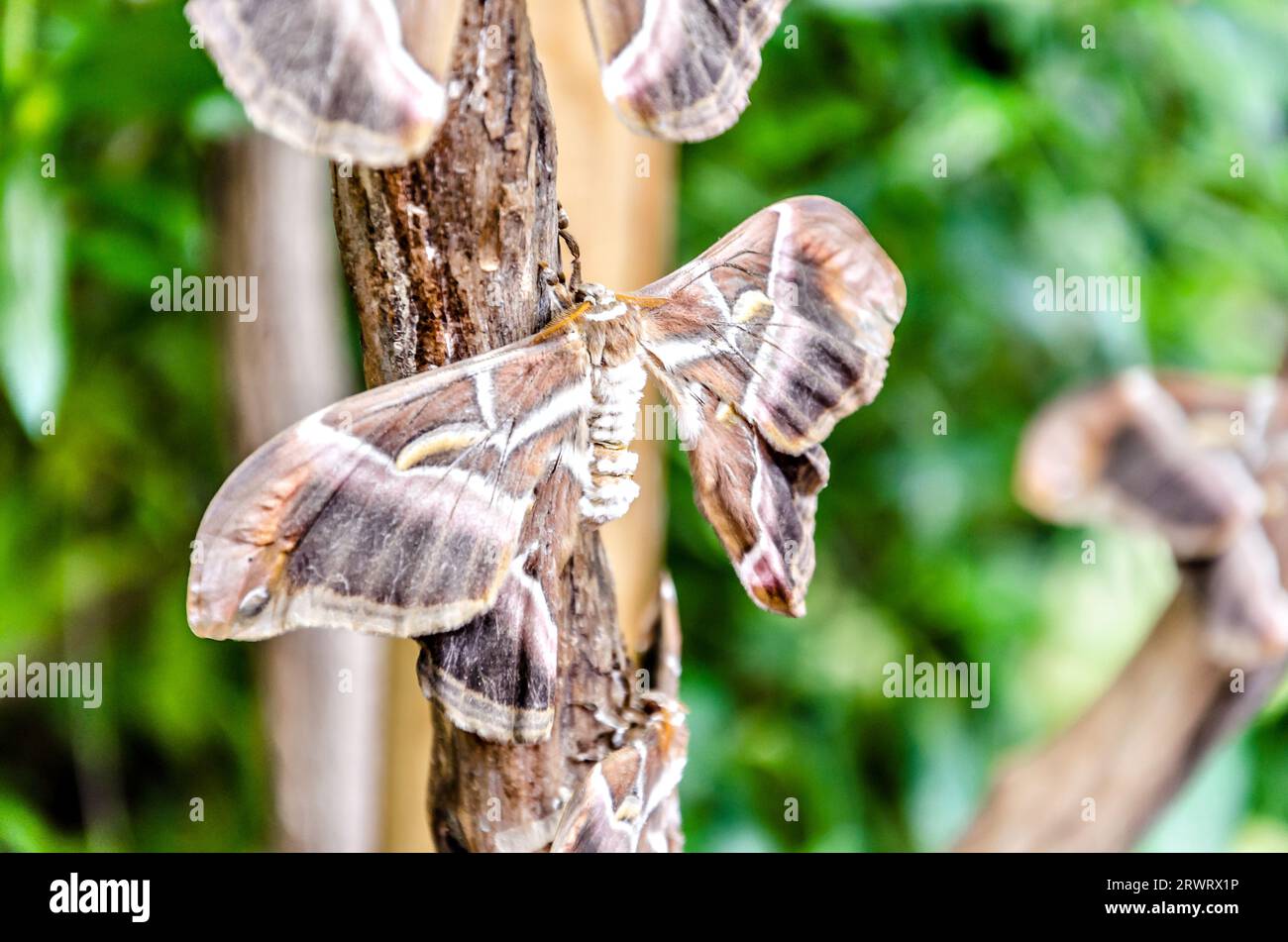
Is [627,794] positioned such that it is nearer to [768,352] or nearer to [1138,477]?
[768,352]

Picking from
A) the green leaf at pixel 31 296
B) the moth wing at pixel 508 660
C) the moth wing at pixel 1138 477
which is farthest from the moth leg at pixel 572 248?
the green leaf at pixel 31 296

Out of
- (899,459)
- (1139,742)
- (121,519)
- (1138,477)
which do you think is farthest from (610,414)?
(121,519)

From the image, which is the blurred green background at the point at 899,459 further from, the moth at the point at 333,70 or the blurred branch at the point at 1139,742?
the moth at the point at 333,70

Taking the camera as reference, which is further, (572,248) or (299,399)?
(299,399)

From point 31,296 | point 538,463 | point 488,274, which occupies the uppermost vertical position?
point 31,296

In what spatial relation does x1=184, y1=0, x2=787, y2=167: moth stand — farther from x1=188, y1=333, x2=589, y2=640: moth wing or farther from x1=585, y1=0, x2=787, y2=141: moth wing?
x1=188, y1=333, x2=589, y2=640: moth wing

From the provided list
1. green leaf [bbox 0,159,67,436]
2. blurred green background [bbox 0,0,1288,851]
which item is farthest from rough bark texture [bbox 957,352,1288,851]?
green leaf [bbox 0,159,67,436]
